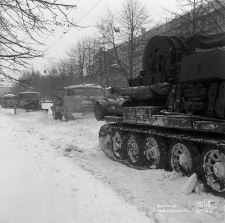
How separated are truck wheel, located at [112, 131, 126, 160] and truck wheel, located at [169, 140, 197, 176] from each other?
6.95 ft

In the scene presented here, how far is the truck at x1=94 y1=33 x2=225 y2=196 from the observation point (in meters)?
4.87

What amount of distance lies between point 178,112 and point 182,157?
0.89 metres

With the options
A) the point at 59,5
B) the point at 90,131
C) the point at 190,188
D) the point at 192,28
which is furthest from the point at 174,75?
the point at 192,28

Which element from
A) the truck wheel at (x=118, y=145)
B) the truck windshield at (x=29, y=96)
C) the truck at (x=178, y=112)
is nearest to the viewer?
the truck at (x=178, y=112)

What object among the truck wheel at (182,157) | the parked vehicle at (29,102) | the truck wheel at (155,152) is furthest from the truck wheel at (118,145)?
the parked vehicle at (29,102)

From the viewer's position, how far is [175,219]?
13.3 feet

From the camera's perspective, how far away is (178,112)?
5.84 metres

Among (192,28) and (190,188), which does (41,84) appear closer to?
(192,28)

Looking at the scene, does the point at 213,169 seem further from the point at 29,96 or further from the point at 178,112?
the point at 29,96

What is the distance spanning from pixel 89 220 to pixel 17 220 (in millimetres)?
842

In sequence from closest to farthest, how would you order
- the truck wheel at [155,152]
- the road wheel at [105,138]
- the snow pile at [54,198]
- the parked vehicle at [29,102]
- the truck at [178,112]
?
the snow pile at [54,198] → the truck at [178,112] → the truck wheel at [155,152] → the road wheel at [105,138] → the parked vehicle at [29,102]

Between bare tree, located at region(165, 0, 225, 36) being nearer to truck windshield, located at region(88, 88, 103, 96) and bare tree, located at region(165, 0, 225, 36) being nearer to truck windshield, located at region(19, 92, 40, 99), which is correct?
truck windshield, located at region(88, 88, 103, 96)

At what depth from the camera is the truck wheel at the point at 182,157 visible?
5438mm

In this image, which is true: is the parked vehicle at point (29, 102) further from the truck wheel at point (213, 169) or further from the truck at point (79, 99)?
the truck wheel at point (213, 169)
